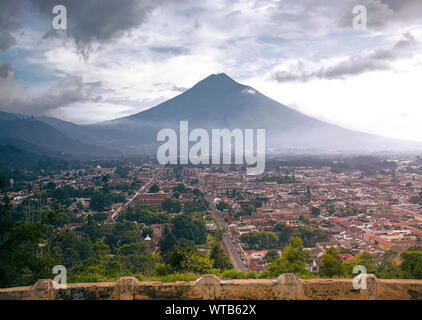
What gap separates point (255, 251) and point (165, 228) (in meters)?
4.89

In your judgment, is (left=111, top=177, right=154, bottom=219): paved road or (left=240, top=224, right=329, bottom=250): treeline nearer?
(left=240, top=224, right=329, bottom=250): treeline

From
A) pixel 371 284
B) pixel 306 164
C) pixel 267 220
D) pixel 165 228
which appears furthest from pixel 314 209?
pixel 306 164

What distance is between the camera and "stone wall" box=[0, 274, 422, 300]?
3.47m

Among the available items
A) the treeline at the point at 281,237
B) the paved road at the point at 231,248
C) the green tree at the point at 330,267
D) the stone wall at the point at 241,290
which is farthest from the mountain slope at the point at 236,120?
the stone wall at the point at 241,290

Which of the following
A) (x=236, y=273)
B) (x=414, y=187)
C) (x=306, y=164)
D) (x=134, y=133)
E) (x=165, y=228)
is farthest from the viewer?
(x=134, y=133)

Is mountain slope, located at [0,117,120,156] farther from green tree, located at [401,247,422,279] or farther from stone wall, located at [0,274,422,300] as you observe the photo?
stone wall, located at [0,274,422,300]

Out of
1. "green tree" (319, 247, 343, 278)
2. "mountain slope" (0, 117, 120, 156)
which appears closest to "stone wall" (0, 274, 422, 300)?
"green tree" (319, 247, 343, 278)

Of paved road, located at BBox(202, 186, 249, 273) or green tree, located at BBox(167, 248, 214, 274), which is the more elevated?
green tree, located at BBox(167, 248, 214, 274)

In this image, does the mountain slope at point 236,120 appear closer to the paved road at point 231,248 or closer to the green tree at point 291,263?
the paved road at point 231,248

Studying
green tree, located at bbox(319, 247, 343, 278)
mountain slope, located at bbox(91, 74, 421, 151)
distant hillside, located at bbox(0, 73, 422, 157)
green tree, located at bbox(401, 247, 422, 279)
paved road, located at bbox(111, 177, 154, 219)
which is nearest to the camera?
green tree, located at bbox(401, 247, 422, 279)

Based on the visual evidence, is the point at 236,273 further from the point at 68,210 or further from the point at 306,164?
the point at 306,164

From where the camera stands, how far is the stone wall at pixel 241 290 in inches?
137
